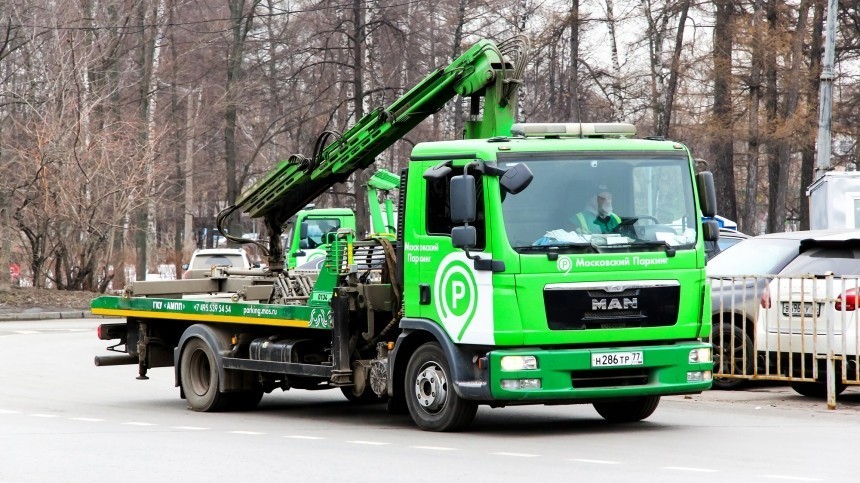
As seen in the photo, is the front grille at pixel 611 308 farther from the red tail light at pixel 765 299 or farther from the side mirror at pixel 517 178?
the red tail light at pixel 765 299

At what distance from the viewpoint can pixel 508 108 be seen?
1359cm

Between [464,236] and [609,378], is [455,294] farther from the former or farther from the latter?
[609,378]

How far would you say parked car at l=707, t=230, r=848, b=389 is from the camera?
14781 mm

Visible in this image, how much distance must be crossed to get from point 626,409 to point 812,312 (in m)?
2.49

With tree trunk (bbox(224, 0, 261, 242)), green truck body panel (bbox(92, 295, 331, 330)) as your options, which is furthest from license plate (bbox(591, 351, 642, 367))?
tree trunk (bbox(224, 0, 261, 242))

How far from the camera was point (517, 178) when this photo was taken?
35.6ft

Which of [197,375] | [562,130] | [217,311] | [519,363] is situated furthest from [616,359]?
[197,375]

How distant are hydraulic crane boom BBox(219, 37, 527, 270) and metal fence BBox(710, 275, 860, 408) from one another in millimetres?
3229

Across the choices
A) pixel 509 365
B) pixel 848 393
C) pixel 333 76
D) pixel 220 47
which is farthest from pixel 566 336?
pixel 220 47

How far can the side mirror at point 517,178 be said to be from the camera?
35.5ft

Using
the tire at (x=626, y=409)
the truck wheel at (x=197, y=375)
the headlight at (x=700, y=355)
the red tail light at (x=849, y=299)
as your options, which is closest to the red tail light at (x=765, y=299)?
the red tail light at (x=849, y=299)

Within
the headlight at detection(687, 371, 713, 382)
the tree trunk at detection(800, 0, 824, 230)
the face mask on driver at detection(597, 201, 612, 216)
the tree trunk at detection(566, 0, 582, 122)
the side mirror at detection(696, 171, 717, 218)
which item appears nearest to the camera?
the face mask on driver at detection(597, 201, 612, 216)

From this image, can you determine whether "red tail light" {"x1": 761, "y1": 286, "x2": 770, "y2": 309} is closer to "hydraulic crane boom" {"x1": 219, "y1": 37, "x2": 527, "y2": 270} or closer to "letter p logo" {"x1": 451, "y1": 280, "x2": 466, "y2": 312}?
"hydraulic crane boom" {"x1": 219, "y1": 37, "x2": 527, "y2": 270}

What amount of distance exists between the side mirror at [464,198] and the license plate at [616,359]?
150 cm
